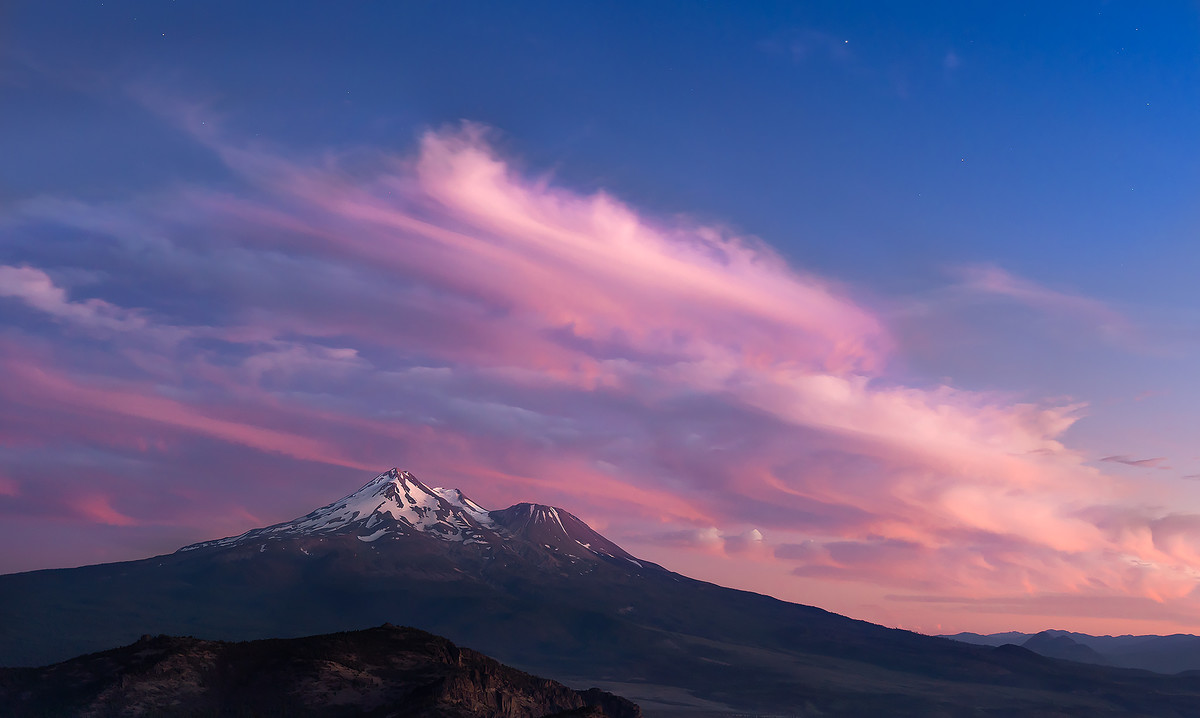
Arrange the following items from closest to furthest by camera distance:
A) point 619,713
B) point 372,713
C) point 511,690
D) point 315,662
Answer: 1. point 372,713
2. point 315,662
3. point 511,690
4. point 619,713

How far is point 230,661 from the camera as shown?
136750 mm

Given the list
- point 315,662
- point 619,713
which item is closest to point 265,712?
point 315,662

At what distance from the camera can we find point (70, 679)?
433 ft

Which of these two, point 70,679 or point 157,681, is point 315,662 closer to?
point 157,681

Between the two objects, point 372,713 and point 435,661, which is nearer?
point 372,713

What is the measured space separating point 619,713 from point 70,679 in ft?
304

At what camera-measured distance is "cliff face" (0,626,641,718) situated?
125375mm

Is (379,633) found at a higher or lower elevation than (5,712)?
higher

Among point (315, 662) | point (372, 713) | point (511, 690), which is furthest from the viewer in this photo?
point (511, 690)

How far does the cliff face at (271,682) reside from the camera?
411 ft

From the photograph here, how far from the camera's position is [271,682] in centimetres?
13238

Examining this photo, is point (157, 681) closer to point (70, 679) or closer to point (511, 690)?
point (70, 679)

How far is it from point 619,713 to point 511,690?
43.1 meters

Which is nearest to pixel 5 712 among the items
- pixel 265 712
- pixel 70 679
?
pixel 70 679
